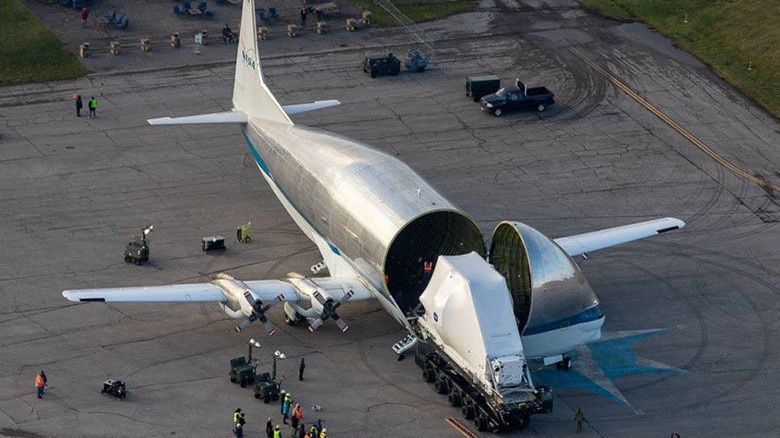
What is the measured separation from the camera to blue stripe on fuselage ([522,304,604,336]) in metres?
68.8

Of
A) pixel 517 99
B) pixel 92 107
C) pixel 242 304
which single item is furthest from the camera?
pixel 517 99

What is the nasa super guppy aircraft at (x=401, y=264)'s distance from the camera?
2697 inches

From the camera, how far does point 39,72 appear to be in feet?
349

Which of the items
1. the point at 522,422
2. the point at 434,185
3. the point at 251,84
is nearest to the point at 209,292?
the point at 522,422

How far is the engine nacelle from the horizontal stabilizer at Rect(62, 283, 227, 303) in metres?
15.2

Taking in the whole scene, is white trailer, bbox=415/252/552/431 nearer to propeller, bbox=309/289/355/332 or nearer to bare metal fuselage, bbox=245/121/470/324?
bare metal fuselage, bbox=245/121/470/324

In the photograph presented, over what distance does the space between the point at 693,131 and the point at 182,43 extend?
1642 inches

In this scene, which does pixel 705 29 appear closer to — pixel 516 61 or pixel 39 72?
pixel 516 61

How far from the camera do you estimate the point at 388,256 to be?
70.9 meters

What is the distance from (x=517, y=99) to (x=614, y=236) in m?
25.2

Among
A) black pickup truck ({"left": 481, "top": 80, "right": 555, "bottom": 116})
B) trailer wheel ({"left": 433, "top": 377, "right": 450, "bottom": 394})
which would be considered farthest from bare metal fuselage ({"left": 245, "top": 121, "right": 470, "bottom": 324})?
black pickup truck ({"left": 481, "top": 80, "right": 555, "bottom": 116})

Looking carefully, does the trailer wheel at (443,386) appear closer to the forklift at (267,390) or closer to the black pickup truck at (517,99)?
the forklift at (267,390)

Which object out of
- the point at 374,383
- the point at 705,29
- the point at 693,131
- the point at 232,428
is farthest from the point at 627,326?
the point at 705,29

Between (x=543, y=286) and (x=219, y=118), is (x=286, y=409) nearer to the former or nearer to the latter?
(x=543, y=286)
